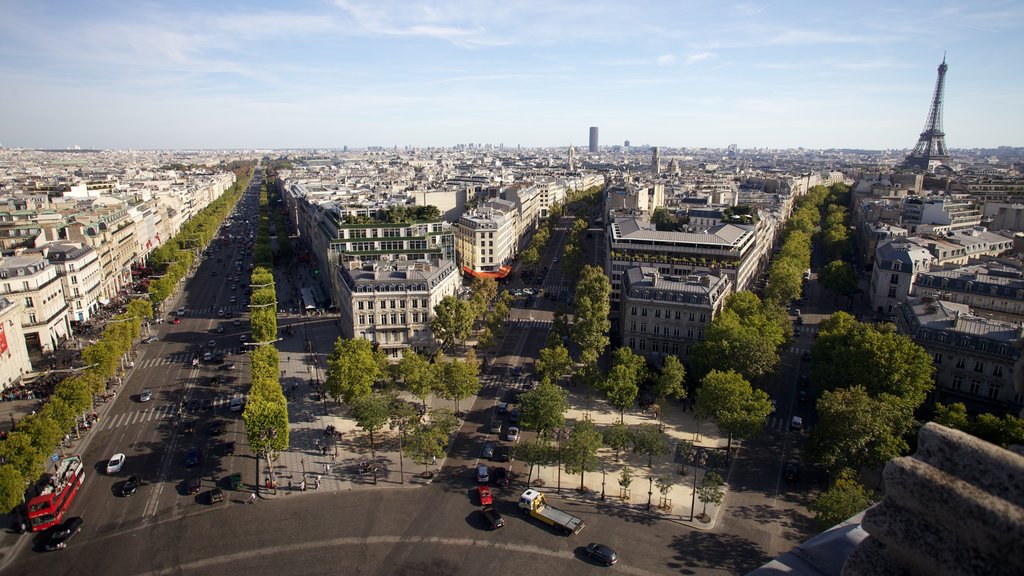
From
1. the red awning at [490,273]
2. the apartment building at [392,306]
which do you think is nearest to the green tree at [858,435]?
the apartment building at [392,306]

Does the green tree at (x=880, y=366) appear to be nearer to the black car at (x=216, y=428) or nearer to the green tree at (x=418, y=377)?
the green tree at (x=418, y=377)

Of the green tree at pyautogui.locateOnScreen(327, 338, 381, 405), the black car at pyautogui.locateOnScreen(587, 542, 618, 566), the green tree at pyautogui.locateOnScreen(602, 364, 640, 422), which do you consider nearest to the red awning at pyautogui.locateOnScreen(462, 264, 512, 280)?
the green tree at pyautogui.locateOnScreen(327, 338, 381, 405)

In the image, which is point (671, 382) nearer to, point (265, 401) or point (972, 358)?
point (972, 358)

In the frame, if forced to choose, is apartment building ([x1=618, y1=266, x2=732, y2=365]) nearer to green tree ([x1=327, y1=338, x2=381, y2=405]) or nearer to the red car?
green tree ([x1=327, y1=338, x2=381, y2=405])

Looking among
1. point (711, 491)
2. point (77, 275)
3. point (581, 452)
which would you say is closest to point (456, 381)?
point (581, 452)

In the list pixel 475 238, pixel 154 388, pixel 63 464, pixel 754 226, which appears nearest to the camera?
pixel 63 464

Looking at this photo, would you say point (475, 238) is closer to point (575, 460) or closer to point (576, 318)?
point (576, 318)

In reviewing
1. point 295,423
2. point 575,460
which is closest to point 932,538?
point 575,460
